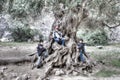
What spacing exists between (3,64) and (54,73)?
7.75 feet

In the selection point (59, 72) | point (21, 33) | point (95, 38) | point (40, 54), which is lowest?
point (59, 72)

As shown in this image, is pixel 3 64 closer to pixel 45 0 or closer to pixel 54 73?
pixel 54 73

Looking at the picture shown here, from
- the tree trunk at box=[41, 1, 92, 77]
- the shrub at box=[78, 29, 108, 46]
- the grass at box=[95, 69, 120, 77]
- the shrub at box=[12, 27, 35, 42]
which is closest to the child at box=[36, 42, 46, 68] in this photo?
the tree trunk at box=[41, 1, 92, 77]

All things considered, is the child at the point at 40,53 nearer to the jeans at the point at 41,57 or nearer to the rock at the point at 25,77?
the jeans at the point at 41,57

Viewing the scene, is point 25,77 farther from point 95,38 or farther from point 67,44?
point 95,38

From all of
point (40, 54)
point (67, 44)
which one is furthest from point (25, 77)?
point (67, 44)

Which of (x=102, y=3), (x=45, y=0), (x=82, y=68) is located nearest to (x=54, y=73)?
(x=82, y=68)

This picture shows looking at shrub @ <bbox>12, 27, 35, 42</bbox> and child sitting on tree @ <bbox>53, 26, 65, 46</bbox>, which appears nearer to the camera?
child sitting on tree @ <bbox>53, 26, 65, 46</bbox>

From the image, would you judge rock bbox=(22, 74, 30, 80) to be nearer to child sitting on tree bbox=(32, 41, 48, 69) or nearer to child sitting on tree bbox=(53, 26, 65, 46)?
child sitting on tree bbox=(32, 41, 48, 69)

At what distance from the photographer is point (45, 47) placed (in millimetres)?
11641

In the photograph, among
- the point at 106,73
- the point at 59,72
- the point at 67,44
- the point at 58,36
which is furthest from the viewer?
the point at 67,44

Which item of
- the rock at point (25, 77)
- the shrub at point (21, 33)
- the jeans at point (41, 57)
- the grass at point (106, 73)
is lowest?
the grass at point (106, 73)

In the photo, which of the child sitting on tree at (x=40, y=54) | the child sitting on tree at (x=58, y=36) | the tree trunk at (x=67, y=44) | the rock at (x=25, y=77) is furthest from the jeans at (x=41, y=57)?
the rock at (x=25, y=77)

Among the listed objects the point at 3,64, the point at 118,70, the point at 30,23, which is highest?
the point at 30,23
